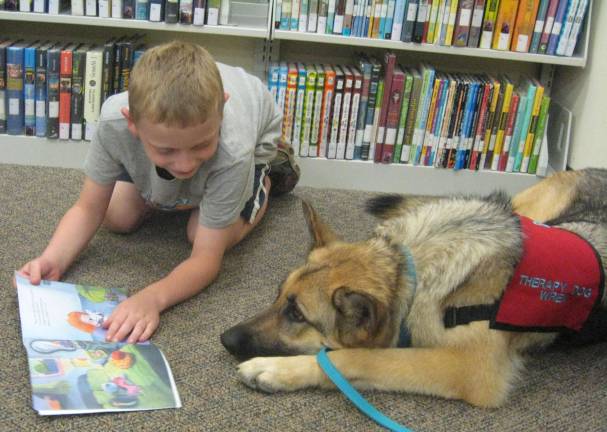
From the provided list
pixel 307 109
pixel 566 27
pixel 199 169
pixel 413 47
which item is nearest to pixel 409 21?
pixel 413 47

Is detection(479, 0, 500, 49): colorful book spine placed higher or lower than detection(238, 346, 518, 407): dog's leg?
higher

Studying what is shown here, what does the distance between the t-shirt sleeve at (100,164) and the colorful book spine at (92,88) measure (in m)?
0.76

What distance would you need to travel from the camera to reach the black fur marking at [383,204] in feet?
6.62

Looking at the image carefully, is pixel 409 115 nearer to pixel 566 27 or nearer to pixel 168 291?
pixel 566 27

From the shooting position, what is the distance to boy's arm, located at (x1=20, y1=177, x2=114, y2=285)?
1.82 m

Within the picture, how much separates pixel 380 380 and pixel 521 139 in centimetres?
165

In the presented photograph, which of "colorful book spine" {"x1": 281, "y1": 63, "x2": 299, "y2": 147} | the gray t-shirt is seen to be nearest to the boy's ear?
the gray t-shirt

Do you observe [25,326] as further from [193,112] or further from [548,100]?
[548,100]

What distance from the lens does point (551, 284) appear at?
1579 millimetres

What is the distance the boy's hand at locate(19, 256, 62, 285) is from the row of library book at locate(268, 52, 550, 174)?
3.76ft

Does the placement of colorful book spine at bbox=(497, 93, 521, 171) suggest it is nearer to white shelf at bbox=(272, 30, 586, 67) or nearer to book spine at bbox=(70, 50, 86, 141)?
white shelf at bbox=(272, 30, 586, 67)

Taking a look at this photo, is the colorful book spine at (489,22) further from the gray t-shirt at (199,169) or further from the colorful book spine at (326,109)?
the gray t-shirt at (199,169)

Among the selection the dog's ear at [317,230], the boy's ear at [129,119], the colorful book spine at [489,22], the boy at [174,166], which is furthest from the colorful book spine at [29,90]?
the colorful book spine at [489,22]

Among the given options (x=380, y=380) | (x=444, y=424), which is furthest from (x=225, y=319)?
(x=444, y=424)
